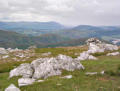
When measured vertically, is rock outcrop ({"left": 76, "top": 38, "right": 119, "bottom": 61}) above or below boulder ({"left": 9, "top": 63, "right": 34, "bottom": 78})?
below

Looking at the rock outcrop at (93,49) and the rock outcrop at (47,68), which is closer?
the rock outcrop at (47,68)

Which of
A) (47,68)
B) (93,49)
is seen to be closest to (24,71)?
(47,68)

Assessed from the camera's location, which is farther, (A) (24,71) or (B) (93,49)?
(B) (93,49)

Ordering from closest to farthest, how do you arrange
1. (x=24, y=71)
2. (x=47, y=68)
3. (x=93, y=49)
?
(x=47, y=68) → (x=24, y=71) → (x=93, y=49)

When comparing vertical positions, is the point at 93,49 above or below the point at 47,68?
below

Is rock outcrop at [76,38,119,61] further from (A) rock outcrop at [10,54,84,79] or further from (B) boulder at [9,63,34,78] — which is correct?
(B) boulder at [9,63,34,78]

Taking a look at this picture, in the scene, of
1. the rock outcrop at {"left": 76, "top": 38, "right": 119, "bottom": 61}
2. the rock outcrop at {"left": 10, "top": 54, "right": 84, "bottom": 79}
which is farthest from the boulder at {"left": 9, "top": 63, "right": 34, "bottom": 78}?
the rock outcrop at {"left": 76, "top": 38, "right": 119, "bottom": 61}

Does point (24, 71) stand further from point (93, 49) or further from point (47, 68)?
point (93, 49)

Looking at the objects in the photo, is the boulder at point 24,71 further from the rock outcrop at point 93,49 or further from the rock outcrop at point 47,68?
the rock outcrop at point 93,49

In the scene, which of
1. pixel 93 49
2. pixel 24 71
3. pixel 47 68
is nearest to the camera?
pixel 47 68

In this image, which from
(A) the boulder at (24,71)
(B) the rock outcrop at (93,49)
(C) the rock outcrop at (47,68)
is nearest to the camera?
(C) the rock outcrop at (47,68)

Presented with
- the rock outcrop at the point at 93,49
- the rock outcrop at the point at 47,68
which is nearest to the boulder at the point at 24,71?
the rock outcrop at the point at 47,68

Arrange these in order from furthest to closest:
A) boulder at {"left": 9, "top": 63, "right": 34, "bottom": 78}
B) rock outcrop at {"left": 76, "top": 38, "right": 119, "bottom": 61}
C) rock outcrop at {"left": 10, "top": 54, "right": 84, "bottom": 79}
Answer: rock outcrop at {"left": 76, "top": 38, "right": 119, "bottom": 61} < boulder at {"left": 9, "top": 63, "right": 34, "bottom": 78} < rock outcrop at {"left": 10, "top": 54, "right": 84, "bottom": 79}

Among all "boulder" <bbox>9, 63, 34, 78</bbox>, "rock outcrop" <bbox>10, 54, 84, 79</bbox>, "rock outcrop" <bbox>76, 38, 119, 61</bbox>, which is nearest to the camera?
"rock outcrop" <bbox>10, 54, 84, 79</bbox>
